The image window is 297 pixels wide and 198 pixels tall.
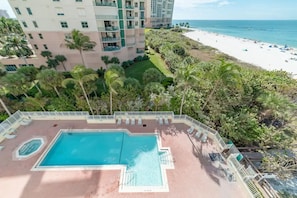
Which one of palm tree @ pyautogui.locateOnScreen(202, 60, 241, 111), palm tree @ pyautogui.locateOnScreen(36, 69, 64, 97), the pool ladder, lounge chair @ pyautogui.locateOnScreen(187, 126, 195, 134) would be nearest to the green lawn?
palm tree @ pyautogui.locateOnScreen(36, 69, 64, 97)

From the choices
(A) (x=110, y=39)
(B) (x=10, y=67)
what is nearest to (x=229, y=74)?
(A) (x=110, y=39)

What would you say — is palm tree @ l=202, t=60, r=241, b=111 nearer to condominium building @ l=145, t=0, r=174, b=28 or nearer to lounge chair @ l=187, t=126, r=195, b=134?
lounge chair @ l=187, t=126, r=195, b=134

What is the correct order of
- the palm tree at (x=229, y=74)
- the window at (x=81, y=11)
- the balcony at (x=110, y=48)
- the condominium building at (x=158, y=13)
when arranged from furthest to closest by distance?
the condominium building at (x=158, y=13), the balcony at (x=110, y=48), the window at (x=81, y=11), the palm tree at (x=229, y=74)

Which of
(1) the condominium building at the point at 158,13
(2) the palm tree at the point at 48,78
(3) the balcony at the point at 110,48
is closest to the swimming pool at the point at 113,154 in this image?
(2) the palm tree at the point at 48,78

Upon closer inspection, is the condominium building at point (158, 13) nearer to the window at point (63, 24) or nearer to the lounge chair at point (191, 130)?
the window at point (63, 24)

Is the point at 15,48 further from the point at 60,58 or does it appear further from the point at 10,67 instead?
the point at 60,58

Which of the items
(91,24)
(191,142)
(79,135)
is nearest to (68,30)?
(91,24)
